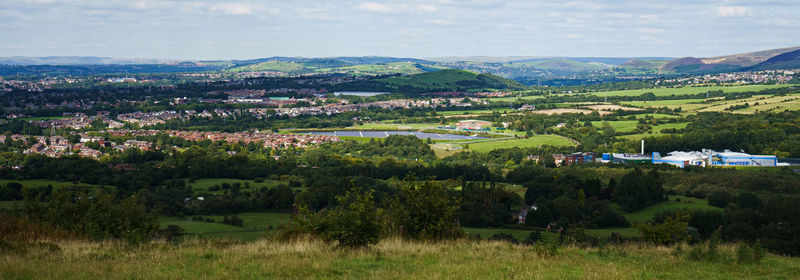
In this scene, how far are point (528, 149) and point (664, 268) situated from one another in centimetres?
4988

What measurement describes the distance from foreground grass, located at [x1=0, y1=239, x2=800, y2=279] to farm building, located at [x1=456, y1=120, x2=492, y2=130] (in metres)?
69.8

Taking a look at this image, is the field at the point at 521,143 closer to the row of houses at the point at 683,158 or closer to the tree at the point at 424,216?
the row of houses at the point at 683,158

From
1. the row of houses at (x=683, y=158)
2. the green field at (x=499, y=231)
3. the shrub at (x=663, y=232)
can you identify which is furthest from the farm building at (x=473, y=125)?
the shrub at (x=663, y=232)

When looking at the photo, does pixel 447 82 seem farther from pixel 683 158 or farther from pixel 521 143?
pixel 683 158

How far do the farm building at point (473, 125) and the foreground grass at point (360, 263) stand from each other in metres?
69.8

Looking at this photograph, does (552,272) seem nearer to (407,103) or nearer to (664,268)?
(664,268)

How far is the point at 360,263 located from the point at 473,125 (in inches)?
2919

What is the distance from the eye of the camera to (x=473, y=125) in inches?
3278

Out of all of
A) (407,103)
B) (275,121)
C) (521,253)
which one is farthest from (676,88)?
(521,253)

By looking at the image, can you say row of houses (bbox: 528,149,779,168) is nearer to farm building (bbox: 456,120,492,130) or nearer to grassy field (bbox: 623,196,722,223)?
grassy field (bbox: 623,196,722,223)

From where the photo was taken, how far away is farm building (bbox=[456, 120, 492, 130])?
81.6 meters

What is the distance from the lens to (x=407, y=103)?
116m

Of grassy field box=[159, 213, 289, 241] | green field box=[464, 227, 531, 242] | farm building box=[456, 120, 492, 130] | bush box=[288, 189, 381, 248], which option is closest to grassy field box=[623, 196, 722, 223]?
green field box=[464, 227, 531, 242]

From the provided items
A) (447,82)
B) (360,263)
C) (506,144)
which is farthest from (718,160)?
(447,82)
